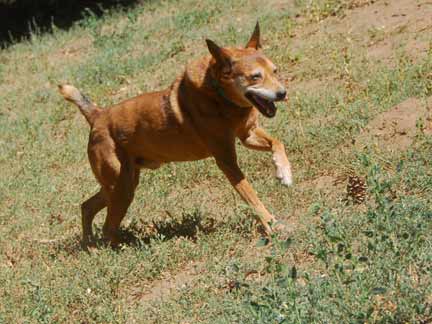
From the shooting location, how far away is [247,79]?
746 centimetres

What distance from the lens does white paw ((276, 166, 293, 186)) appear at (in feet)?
24.9

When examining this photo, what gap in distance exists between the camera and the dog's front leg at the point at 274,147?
25.0 feet

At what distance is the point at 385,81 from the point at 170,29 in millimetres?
5846

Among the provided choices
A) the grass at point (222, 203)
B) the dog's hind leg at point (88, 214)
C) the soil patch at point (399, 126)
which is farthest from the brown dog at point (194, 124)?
the soil patch at point (399, 126)

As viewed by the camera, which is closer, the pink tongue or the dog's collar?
the pink tongue

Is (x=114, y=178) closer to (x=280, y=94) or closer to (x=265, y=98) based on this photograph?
(x=265, y=98)

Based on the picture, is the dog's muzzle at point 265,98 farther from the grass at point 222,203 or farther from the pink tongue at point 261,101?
the grass at point 222,203

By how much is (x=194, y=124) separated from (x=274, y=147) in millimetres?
742

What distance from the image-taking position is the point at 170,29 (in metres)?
14.8

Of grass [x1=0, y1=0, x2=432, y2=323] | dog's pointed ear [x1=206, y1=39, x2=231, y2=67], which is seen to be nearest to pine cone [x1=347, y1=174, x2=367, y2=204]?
grass [x1=0, y1=0, x2=432, y2=323]

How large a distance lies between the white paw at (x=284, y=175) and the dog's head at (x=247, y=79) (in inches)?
22.2

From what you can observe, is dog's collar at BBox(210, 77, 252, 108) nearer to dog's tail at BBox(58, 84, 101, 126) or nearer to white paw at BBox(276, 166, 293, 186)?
white paw at BBox(276, 166, 293, 186)

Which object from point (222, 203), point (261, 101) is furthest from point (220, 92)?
point (222, 203)

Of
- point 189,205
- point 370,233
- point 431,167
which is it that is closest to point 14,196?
point 189,205
